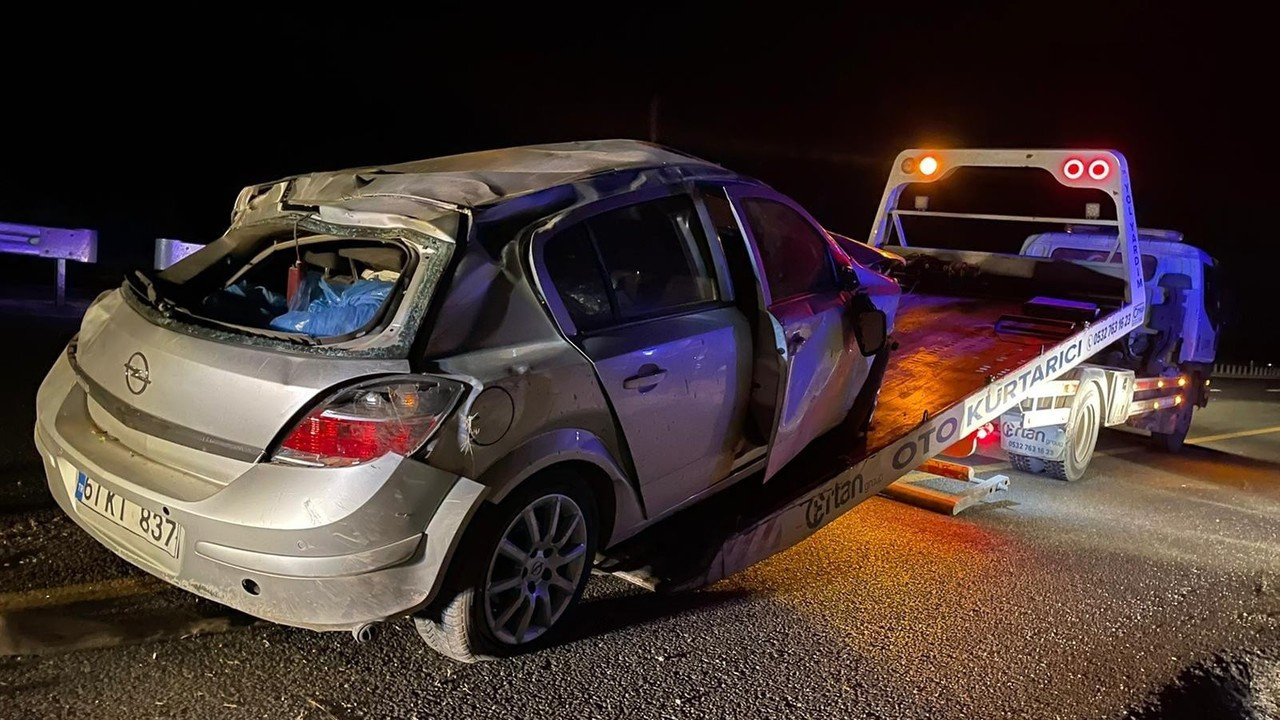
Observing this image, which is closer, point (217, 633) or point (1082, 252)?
point (217, 633)

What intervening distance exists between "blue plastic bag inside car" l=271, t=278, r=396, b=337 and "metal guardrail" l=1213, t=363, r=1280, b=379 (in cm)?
2246

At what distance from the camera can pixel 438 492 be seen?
3.05 metres

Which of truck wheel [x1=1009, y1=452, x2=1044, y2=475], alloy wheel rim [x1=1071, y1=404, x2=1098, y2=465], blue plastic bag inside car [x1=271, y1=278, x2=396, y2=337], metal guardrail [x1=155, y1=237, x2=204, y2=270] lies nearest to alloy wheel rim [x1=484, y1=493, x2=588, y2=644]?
blue plastic bag inside car [x1=271, y1=278, x2=396, y2=337]

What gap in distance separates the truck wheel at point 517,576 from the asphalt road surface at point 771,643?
0.14 meters

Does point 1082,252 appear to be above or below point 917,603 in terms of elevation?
above

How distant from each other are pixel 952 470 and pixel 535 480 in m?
4.35

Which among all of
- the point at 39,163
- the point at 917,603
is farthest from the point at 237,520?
the point at 39,163

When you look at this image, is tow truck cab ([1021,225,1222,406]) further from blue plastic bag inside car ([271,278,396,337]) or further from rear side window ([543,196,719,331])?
blue plastic bag inside car ([271,278,396,337])

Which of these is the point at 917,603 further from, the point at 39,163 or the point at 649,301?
the point at 39,163

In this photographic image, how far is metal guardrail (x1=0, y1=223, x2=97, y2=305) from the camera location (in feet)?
39.1

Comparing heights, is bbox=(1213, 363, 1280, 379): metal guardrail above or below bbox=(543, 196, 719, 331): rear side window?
below

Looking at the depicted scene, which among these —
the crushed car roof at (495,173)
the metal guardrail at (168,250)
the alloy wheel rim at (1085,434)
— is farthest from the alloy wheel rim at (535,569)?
the metal guardrail at (168,250)

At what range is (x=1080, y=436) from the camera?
823 centimetres

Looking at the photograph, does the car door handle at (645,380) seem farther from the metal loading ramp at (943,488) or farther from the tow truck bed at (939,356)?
the metal loading ramp at (943,488)
